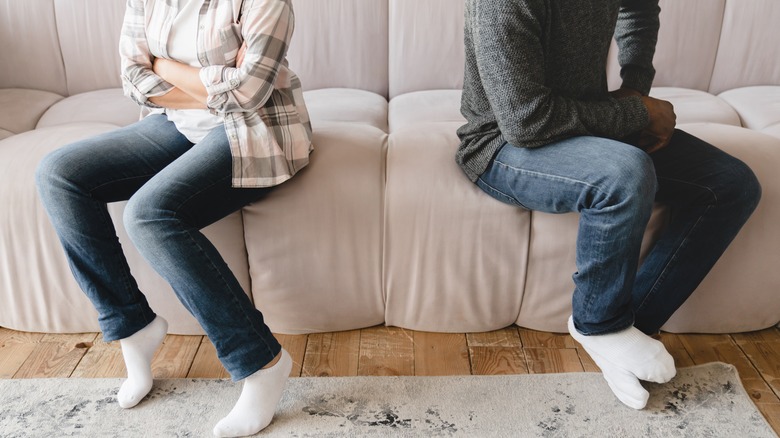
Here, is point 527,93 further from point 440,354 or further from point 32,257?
point 32,257

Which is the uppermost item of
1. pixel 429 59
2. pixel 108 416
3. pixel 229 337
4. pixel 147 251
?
pixel 429 59

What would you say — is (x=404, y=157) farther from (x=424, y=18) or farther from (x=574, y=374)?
(x=424, y=18)

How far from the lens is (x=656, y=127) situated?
52.4 inches

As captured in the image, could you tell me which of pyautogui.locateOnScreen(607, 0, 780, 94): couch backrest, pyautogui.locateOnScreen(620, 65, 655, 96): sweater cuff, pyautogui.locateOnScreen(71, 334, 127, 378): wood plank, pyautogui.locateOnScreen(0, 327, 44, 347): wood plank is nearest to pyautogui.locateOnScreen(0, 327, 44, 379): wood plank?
pyautogui.locateOnScreen(0, 327, 44, 347): wood plank

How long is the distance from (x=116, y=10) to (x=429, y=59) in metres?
0.99

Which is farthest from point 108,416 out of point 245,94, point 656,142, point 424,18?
point 424,18

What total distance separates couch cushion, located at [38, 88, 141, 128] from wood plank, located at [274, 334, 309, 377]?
0.73m

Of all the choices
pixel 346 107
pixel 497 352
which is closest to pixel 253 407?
pixel 497 352

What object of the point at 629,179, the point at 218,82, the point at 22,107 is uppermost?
the point at 218,82

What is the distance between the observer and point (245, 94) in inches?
49.7

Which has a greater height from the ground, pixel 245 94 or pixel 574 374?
pixel 245 94

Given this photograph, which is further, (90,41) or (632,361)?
(90,41)

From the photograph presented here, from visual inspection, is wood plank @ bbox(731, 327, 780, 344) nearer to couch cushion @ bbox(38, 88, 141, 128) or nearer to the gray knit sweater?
the gray knit sweater

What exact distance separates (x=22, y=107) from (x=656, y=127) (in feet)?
5.60
